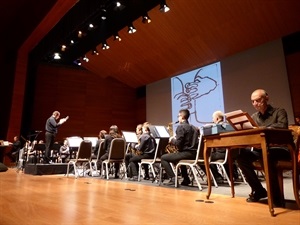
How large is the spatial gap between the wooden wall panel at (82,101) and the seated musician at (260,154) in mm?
9325

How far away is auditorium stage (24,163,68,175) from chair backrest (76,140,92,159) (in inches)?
59.5

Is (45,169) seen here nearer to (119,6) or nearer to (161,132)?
(161,132)

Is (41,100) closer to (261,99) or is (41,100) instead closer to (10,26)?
(10,26)

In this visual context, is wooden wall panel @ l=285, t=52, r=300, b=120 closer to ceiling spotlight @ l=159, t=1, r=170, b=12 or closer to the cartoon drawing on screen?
the cartoon drawing on screen

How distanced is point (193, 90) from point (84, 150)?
513 centimetres

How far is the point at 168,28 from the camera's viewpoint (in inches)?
313

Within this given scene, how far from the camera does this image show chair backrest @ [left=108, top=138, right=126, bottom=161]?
5004mm

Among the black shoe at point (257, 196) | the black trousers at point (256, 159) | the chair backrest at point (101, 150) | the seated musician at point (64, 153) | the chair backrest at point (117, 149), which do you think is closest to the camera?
the black trousers at point (256, 159)

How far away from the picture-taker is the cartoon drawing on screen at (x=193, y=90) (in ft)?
29.2

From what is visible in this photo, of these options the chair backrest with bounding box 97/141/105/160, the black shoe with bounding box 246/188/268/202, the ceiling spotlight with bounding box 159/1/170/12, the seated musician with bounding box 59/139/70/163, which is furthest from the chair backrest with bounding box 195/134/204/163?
the seated musician with bounding box 59/139/70/163

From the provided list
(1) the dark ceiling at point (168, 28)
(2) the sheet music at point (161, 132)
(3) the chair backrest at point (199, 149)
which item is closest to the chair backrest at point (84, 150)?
(2) the sheet music at point (161, 132)

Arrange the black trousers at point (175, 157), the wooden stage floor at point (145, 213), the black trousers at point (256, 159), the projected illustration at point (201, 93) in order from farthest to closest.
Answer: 1. the projected illustration at point (201, 93)
2. the black trousers at point (175, 157)
3. the black trousers at point (256, 159)
4. the wooden stage floor at point (145, 213)

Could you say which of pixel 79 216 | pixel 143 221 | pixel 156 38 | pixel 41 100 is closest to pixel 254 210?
pixel 143 221

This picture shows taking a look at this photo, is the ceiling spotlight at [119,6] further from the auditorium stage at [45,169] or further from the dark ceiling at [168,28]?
the auditorium stage at [45,169]
